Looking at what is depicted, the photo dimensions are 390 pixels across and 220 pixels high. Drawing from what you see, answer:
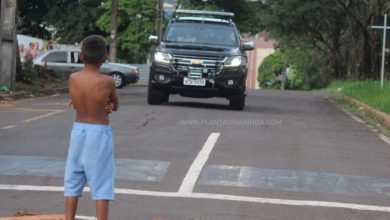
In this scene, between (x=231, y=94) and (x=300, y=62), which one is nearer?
(x=231, y=94)

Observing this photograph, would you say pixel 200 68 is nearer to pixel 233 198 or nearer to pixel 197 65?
pixel 197 65

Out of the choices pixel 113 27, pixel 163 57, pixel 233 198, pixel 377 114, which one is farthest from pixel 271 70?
pixel 233 198

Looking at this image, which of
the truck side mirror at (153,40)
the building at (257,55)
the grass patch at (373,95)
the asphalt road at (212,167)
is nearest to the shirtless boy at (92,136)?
the asphalt road at (212,167)

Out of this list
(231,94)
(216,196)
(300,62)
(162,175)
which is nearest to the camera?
(216,196)

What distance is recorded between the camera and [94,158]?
5.48 metres

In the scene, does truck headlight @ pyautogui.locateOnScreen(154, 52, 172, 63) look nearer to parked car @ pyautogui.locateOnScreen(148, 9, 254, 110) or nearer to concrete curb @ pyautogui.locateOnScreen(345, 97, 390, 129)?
parked car @ pyautogui.locateOnScreen(148, 9, 254, 110)

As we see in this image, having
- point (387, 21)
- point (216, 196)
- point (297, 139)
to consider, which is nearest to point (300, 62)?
point (387, 21)

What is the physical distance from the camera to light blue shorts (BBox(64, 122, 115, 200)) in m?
5.48

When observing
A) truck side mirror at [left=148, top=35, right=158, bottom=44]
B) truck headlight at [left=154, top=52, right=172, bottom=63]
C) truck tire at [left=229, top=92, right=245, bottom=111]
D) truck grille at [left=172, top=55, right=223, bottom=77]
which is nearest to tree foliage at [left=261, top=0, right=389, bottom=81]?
truck tire at [left=229, top=92, right=245, bottom=111]

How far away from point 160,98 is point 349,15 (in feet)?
77.7

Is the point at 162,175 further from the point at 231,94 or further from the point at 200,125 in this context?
the point at 231,94

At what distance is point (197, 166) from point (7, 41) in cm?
1212

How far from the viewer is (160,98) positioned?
17.7 meters

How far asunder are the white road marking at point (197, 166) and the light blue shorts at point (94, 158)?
2.40m
